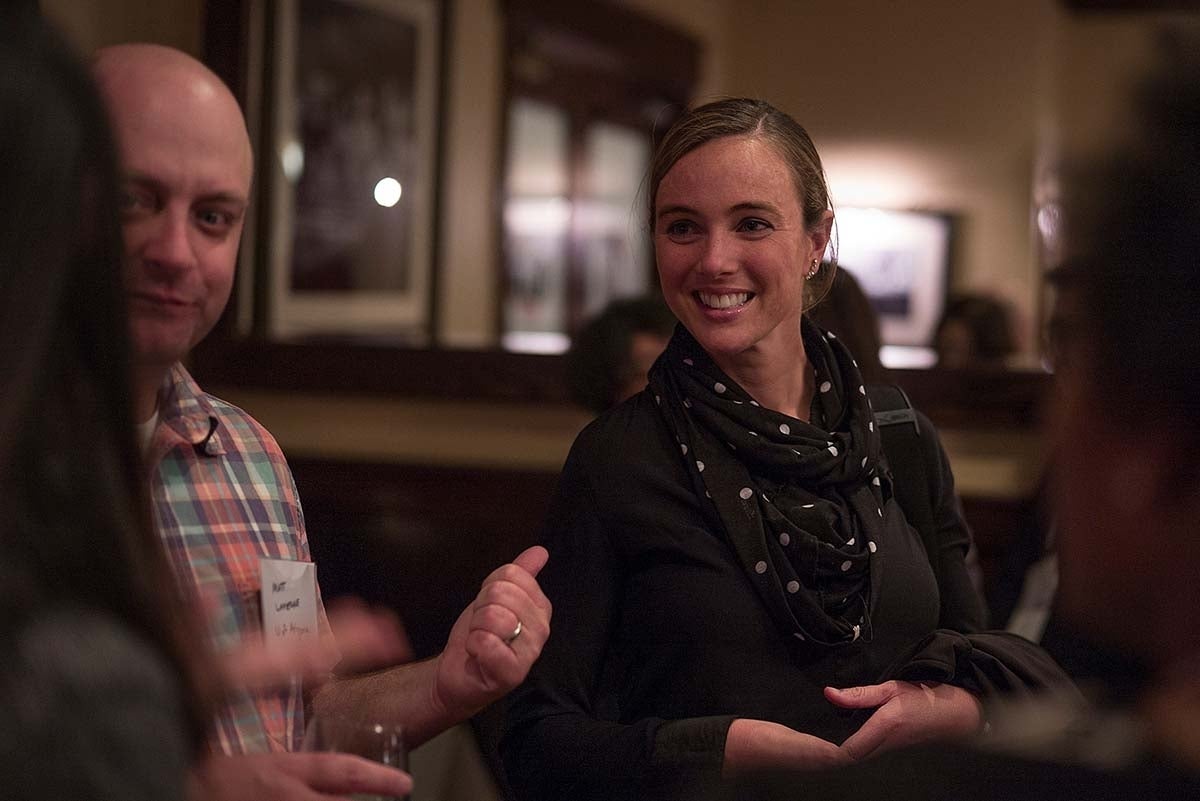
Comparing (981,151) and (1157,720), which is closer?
(1157,720)

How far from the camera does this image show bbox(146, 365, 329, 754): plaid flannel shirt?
1.49 metres

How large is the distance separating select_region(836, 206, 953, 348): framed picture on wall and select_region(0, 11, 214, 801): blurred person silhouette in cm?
766

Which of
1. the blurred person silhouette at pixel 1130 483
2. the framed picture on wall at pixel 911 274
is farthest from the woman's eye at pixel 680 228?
the framed picture on wall at pixel 911 274

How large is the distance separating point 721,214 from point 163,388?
70 centimetres

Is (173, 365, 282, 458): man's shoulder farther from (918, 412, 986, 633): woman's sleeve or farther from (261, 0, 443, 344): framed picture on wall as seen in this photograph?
(261, 0, 443, 344): framed picture on wall

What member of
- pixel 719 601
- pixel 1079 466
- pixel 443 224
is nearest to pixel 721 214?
pixel 719 601

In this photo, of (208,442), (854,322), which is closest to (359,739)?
(208,442)

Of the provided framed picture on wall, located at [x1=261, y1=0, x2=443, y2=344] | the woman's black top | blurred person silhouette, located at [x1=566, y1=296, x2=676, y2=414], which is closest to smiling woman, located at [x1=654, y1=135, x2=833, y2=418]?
the woman's black top

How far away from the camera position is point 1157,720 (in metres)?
0.83

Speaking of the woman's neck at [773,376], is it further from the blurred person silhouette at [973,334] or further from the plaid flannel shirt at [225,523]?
the blurred person silhouette at [973,334]

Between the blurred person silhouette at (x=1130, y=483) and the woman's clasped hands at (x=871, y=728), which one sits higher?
the blurred person silhouette at (x=1130, y=483)

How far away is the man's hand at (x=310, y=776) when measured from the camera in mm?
1134

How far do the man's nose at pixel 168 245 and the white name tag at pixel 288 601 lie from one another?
0.33 m

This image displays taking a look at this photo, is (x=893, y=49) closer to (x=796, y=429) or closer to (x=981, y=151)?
(x=981, y=151)
